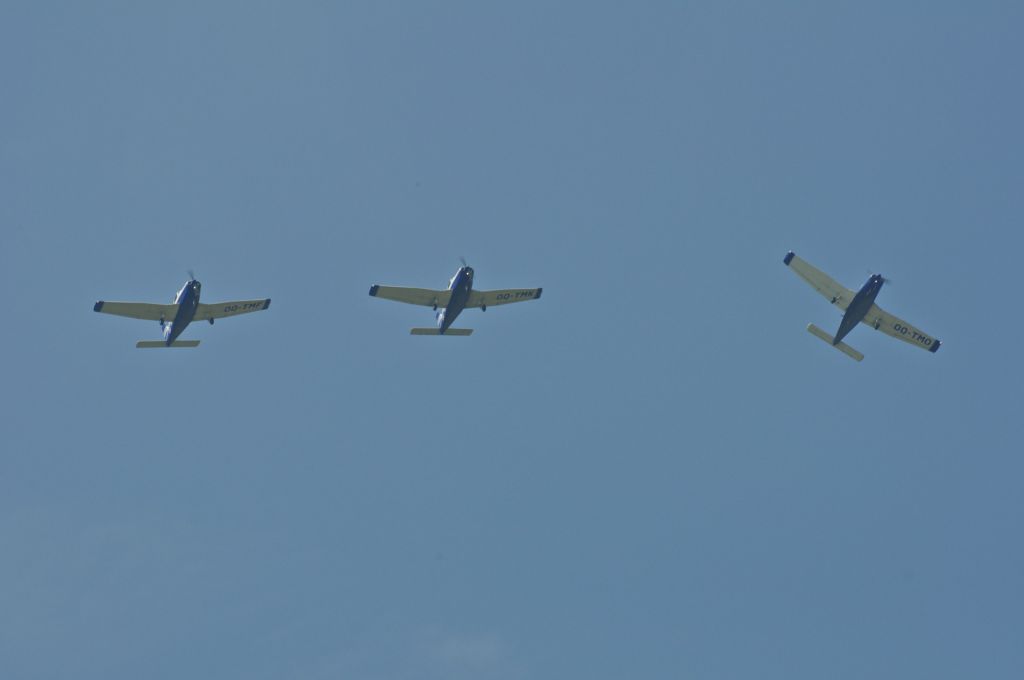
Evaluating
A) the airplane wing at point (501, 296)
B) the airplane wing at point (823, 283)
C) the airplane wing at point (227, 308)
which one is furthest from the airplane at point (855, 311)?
the airplane wing at point (227, 308)

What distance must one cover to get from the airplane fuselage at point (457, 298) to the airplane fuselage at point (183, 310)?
14.4 meters

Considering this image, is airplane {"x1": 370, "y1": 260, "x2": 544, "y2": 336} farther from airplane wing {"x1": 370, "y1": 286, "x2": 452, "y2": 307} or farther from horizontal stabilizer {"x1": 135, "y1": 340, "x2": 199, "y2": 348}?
horizontal stabilizer {"x1": 135, "y1": 340, "x2": 199, "y2": 348}

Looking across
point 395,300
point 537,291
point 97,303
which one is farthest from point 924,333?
point 97,303

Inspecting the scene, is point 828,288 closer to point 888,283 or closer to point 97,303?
point 888,283

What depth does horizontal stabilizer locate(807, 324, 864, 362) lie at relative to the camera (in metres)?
98.8

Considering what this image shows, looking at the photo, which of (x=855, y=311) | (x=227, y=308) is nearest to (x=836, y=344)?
(x=855, y=311)

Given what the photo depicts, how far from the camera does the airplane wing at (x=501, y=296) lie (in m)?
101

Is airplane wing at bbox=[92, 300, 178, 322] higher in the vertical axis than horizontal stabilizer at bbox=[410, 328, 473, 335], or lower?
higher

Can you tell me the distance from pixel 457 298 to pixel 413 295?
2931 millimetres

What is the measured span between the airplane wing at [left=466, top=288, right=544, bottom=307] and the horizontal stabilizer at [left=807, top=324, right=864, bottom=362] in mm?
16920

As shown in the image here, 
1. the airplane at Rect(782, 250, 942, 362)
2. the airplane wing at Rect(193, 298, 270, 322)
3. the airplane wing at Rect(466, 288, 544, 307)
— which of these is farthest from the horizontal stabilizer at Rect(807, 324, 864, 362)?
the airplane wing at Rect(193, 298, 270, 322)

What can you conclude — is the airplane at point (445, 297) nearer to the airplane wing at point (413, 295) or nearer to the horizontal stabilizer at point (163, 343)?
the airplane wing at point (413, 295)

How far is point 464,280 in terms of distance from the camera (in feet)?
318

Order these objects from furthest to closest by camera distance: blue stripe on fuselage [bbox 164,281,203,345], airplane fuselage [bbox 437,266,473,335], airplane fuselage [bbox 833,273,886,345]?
blue stripe on fuselage [bbox 164,281,203,345] → airplane fuselage [bbox 437,266,473,335] → airplane fuselage [bbox 833,273,886,345]
